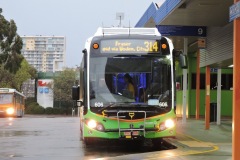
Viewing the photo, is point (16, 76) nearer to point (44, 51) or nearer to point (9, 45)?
point (9, 45)

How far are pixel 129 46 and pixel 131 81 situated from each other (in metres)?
1.07

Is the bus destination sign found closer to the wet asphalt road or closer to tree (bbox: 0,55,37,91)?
the wet asphalt road

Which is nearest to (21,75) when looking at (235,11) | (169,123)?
(169,123)

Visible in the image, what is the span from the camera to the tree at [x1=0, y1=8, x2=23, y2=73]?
55344 mm

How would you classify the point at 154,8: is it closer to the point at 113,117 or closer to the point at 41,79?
the point at 113,117

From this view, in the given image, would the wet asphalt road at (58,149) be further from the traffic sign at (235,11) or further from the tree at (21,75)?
the tree at (21,75)

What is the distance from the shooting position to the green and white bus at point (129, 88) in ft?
43.8

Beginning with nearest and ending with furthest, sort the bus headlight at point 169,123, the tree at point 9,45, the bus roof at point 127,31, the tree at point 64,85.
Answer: the bus headlight at point 169,123 < the bus roof at point 127,31 < the tree at point 9,45 < the tree at point 64,85

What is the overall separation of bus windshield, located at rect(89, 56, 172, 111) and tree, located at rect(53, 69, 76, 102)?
63.6 meters

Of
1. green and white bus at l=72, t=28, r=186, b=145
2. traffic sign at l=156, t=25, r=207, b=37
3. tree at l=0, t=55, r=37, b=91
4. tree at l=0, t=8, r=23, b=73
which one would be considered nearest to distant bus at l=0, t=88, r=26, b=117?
tree at l=0, t=8, r=23, b=73

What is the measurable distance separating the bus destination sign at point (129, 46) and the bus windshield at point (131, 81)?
0.73 ft

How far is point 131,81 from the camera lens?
1371cm

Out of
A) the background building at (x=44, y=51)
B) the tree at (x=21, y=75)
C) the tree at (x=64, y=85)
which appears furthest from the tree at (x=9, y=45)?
the background building at (x=44, y=51)

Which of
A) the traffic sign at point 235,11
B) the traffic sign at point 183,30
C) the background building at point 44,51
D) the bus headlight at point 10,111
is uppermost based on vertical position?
the background building at point 44,51
